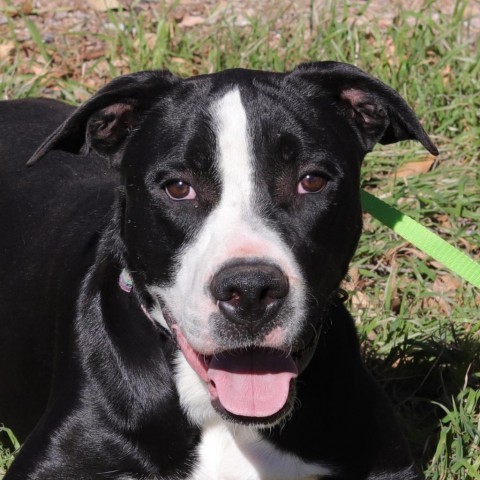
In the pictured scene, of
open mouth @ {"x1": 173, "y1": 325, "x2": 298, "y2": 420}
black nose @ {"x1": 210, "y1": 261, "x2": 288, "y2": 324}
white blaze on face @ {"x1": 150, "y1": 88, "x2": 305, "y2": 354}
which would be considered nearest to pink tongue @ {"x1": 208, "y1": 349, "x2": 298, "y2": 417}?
open mouth @ {"x1": 173, "y1": 325, "x2": 298, "y2": 420}

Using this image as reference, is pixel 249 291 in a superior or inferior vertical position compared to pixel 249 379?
superior

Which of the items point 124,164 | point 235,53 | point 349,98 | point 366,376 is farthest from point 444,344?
point 235,53

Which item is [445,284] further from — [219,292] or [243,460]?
[219,292]

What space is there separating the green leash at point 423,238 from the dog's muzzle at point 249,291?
946mm

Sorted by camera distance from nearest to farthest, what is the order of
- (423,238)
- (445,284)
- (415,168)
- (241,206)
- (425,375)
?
(241,206) → (423,238) → (425,375) → (445,284) → (415,168)

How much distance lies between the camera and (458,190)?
607cm

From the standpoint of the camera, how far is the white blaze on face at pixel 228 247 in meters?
3.47

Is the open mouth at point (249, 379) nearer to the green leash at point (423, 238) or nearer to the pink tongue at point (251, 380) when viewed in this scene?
the pink tongue at point (251, 380)

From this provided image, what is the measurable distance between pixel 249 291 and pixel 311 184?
0.50m

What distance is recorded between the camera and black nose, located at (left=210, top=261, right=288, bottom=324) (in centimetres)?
338

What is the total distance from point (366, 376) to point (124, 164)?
1113 millimetres

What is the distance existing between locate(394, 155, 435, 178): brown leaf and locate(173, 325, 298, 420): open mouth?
2683 mm

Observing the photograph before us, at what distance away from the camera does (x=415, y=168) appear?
20.7 ft

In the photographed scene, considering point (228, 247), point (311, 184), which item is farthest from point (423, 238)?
point (228, 247)
